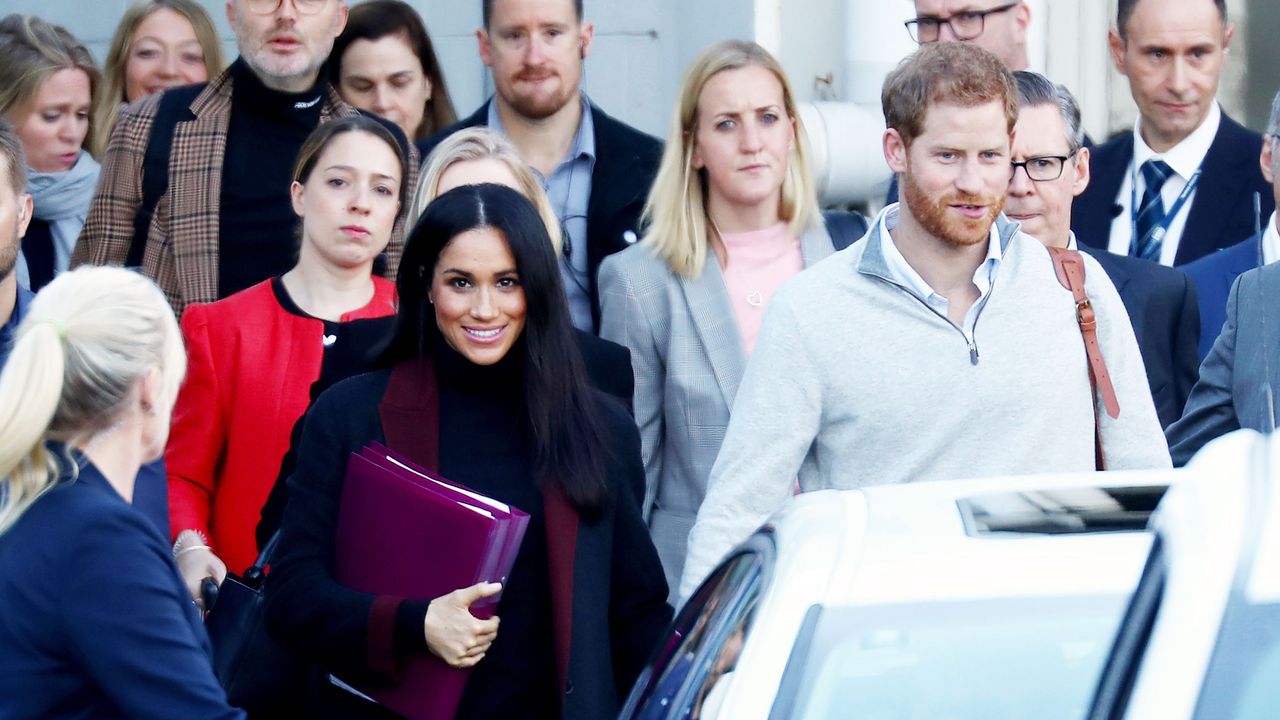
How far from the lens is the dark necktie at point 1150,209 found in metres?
5.48

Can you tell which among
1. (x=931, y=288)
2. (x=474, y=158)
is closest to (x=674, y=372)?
(x=474, y=158)

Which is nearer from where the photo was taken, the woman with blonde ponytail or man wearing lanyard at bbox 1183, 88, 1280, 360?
the woman with blonde ponytail

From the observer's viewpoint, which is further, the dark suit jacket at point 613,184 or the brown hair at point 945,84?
the dark suit jacket at point 613,184

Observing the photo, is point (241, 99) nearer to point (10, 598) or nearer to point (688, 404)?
point (688, 404)

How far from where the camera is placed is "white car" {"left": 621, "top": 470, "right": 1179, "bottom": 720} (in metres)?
2.10

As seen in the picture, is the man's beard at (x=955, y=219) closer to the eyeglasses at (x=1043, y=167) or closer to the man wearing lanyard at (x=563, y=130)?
the eyeglasses at (x=1043, y=167)

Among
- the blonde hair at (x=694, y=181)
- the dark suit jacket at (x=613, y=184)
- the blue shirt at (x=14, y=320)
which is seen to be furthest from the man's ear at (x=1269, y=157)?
the blue shirt at (x=14, y=320)

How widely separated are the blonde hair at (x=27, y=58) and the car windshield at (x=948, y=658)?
15.7ft

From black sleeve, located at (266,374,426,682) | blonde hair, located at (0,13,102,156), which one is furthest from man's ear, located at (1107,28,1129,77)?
blonde hair, located at (0,13,102,156)

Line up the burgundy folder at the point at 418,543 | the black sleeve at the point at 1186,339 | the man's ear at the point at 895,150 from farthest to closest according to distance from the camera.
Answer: the black sleeve at the point at 1186,339 → the man's ear at the point at 895,150 → the burgundy folder at the point at 418,543

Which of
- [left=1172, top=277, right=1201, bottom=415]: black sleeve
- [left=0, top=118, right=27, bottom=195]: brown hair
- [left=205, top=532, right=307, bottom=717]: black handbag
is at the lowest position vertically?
[left=205, top=532, right=307, bottom=717]: black handbag

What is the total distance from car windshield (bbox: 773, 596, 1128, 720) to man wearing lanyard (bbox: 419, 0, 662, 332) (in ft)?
10.7

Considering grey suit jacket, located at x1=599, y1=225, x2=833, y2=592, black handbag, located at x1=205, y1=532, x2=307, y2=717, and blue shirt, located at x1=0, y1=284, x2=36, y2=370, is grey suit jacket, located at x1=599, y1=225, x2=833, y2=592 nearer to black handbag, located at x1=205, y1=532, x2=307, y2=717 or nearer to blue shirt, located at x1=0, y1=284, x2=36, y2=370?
black handbag, located at x1=205, y1=532, x2=307, y2=717

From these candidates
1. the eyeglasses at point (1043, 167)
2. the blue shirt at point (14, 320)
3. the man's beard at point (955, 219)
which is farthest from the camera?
the eyeglasses at point (1043, 167)
